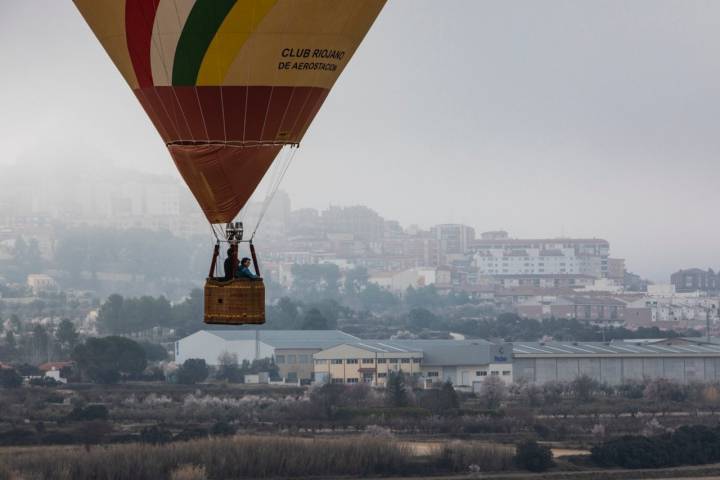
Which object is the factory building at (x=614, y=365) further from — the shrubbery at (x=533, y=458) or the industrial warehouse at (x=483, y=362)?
the shrubbery at (x=533, y=458)

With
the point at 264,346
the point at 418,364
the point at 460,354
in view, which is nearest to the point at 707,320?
the point at 264,346

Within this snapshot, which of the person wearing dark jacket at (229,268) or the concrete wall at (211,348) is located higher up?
the concrete wall at (211,348)

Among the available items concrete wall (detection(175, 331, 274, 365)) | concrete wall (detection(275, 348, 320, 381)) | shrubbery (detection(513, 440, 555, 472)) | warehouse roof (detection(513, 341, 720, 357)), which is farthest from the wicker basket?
concrete wall (detection(175, 331, 274, 365))

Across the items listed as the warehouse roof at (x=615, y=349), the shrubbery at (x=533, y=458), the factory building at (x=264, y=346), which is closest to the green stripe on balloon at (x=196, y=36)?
the shrubbery at (x=533, y=458)

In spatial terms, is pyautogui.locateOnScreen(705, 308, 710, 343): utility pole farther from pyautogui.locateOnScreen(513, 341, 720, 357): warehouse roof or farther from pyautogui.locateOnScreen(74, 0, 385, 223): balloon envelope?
pyautogui.locateOnScreen(74, 0, 385, 223): balloon envelope

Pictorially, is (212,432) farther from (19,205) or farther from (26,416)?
(19,205)

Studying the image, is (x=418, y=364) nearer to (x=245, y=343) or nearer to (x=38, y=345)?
(x=245, y=343)
